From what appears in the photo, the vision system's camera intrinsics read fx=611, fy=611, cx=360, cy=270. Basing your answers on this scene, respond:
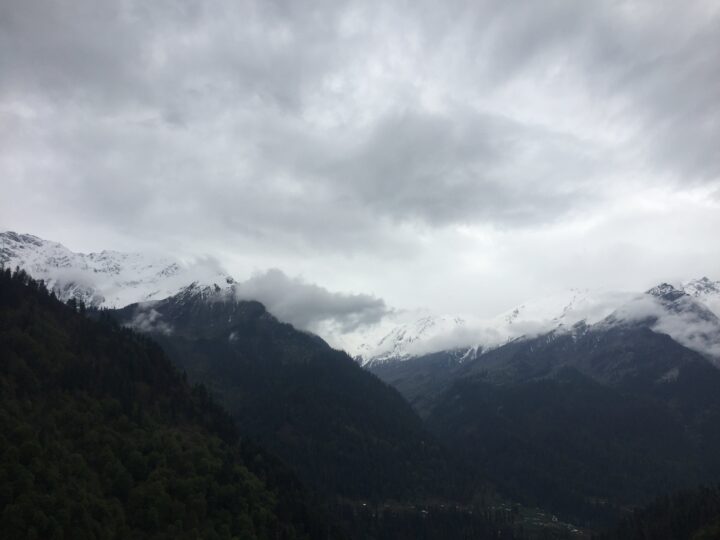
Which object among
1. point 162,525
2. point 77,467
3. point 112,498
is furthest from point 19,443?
point 162,525

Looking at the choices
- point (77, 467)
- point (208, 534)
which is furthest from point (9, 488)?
point (208, 534)

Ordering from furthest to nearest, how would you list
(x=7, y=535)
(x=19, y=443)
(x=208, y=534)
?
(x=208, y=534) → (x=19, y=443) → (x=7, y=535)

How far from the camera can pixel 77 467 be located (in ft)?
611

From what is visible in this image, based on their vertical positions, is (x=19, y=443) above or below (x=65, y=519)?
above

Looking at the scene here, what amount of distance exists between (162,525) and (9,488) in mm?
47388

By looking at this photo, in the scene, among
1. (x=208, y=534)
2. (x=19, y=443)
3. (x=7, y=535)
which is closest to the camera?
(x=7, y=535)

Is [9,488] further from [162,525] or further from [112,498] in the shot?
[162,525]

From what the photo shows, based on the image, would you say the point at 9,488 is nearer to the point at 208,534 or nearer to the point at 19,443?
the point at 19,443

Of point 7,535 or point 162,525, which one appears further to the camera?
point 162,525

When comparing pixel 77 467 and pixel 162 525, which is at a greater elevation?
pixel 77 467

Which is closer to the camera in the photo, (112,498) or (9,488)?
(9,488)

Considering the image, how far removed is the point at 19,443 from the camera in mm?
181125

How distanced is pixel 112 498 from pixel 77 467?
14.3 m

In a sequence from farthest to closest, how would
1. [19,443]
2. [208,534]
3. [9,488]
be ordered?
[208,534]
[19,443]
[9,488]
